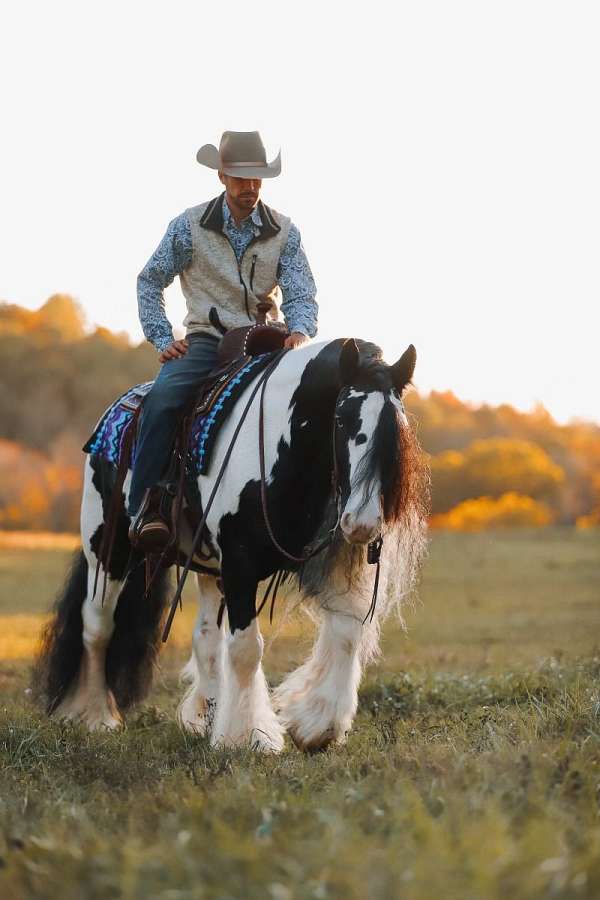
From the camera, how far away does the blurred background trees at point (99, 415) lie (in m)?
38.0

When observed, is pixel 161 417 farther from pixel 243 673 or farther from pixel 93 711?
pixel 93 711

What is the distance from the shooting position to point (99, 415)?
4050cm

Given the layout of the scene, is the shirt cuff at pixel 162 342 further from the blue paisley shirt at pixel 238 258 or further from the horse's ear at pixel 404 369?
the horse's ear at pixel 404 369

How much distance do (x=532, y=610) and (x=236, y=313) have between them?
10.5 m

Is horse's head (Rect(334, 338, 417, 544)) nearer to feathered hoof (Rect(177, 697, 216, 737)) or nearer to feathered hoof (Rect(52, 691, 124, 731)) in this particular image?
feathered hoof (Rect(177, 697, 216, 737))

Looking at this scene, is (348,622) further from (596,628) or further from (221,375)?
(596,628)

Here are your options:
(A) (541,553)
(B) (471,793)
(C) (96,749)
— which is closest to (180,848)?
(B) (471,793)

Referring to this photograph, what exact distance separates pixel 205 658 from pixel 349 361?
271 cm

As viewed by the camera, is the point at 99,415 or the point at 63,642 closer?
the point at 63,642

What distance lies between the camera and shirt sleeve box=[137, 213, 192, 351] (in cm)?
659

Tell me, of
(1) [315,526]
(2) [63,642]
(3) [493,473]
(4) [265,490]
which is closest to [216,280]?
(4) [265,490]

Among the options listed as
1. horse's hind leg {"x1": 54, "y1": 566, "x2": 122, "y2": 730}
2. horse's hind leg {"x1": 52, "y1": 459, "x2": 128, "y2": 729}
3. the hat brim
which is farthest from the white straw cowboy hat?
horse's hind leg {"x1": 54, "y1": 566, "x2": 122, "y2": 730}

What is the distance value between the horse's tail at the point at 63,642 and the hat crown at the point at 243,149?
2.72 meters

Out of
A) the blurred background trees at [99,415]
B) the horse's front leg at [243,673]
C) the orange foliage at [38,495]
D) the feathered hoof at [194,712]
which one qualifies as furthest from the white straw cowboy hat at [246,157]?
the orange foliage at [38,495]
